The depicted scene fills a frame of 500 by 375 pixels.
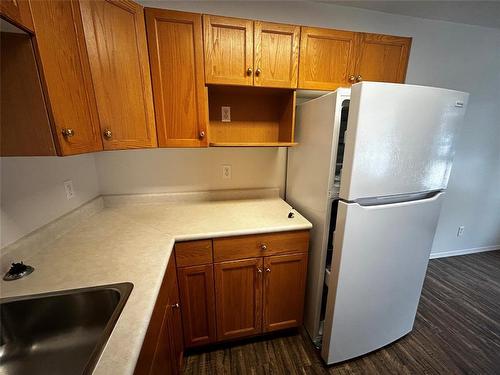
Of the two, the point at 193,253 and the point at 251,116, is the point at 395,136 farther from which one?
the point at 193,253

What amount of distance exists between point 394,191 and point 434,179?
330 mm

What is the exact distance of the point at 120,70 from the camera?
105cm

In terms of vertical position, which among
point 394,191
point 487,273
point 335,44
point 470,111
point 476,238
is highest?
point 335,44

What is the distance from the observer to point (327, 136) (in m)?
1.17

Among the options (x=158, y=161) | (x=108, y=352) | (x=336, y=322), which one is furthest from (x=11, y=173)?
(x=336, y=322)

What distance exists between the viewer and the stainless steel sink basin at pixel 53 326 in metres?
0.67

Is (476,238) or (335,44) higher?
(335,44)

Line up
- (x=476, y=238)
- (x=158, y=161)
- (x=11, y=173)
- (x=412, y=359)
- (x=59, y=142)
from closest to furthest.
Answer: (x=59, y=142) < (x=11, y=173) < (x=412, y=359) < (x=158, y=161) < (x=476, y=238)

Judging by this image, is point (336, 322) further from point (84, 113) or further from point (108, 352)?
point (84, 113)

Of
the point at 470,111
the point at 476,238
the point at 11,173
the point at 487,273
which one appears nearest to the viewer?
the point at 11,173

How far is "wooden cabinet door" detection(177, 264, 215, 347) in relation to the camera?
1.22 metres

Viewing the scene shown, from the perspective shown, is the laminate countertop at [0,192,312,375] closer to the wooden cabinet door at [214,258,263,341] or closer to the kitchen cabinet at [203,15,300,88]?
the wooden cabinet door at [214,258,263,341]

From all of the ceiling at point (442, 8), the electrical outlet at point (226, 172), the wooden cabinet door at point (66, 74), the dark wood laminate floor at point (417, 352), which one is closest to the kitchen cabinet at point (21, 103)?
the wooden cabinet door at point (66, 74)

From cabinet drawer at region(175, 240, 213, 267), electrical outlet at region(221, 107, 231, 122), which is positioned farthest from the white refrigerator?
cabinet drawer at region(175, 240, 213, 267)
